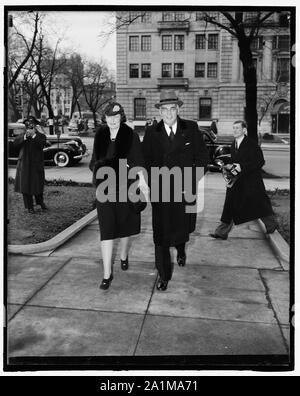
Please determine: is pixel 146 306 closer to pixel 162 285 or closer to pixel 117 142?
pixel 162 285

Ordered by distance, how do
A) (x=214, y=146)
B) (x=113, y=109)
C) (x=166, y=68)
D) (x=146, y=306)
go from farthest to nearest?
(x=214, y=146), (x=166, y=68), (x=113, y=109), (x=146, y=306)

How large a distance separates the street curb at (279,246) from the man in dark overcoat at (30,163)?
170 inches

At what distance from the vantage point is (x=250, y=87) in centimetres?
1156

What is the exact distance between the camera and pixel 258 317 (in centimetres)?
390

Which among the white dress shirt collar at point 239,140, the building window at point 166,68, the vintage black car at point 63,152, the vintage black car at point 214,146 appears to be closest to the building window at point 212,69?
the vintage black car at point 214,146

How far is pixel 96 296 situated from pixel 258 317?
1.58 m

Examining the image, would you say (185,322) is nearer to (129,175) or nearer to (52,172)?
(129,175)

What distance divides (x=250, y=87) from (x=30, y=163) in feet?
21.1

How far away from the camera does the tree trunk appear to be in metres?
11.6

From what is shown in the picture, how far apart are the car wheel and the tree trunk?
7185 mm

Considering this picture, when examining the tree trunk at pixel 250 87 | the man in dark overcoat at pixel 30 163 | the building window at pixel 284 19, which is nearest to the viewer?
the building window at pixel 284 19

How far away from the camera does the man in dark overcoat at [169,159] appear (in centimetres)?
445

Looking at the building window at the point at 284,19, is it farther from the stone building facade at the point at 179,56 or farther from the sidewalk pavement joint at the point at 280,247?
the sidewalk pavement joint at the point at 280,247

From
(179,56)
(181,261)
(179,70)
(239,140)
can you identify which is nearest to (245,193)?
(239,140)
